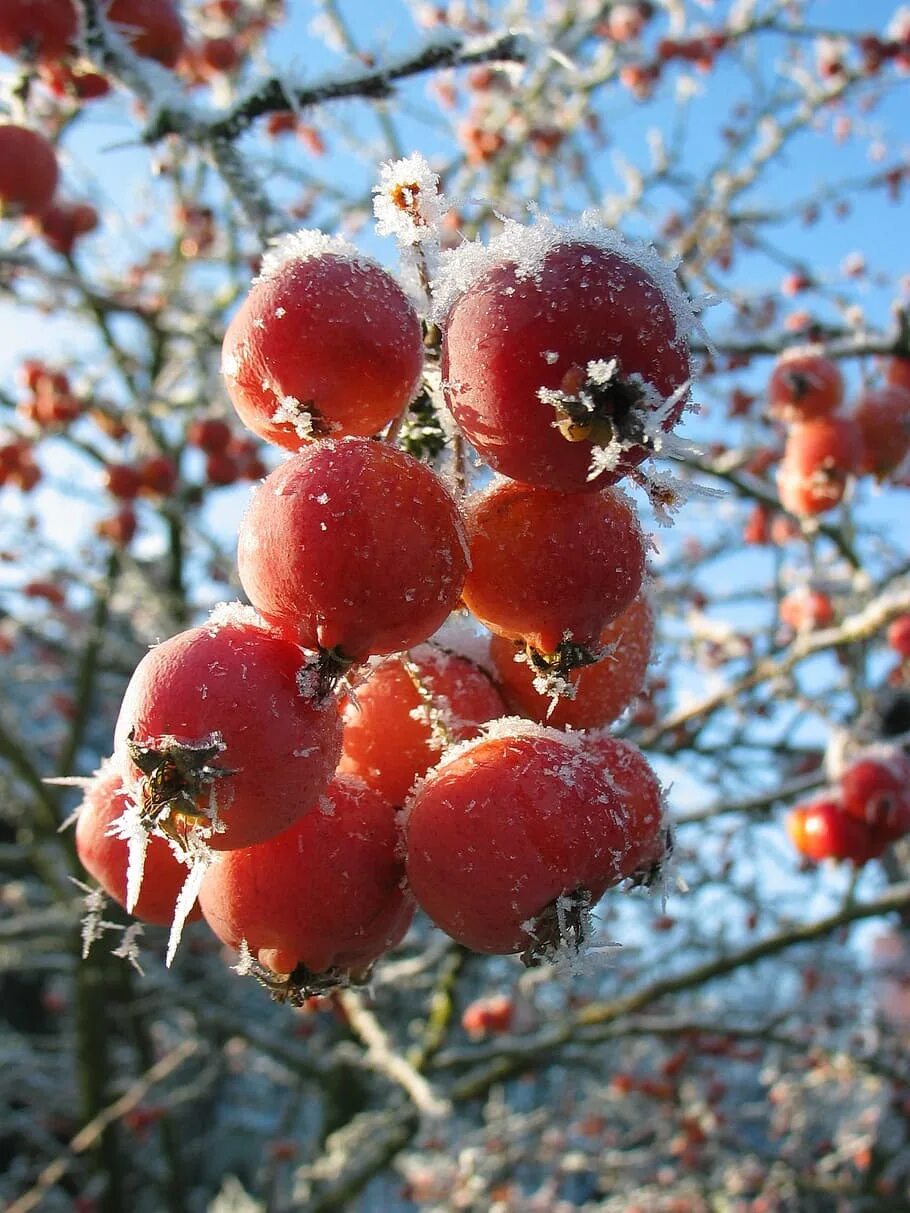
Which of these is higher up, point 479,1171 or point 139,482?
point 139,482

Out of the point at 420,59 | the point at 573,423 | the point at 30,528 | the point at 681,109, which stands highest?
the point at 681,109

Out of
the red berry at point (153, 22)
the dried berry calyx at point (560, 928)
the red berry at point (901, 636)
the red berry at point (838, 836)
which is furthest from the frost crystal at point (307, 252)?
the red berry at point (901, 636)

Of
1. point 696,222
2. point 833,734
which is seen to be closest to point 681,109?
point 696,222

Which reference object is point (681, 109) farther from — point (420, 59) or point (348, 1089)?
point (348, 1089)

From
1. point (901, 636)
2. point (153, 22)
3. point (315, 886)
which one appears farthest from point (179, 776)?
point (901, 636)

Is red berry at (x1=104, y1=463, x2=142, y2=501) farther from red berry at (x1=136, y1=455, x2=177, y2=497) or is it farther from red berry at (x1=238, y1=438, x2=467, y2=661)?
red berry at (x1=238, y1=438, x2=467, y2=661)

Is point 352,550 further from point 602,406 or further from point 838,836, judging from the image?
point 838,836
